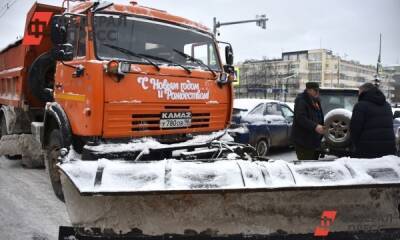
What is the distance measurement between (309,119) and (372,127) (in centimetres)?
104

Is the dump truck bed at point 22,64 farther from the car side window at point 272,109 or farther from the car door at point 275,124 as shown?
the car side window at point 272,109

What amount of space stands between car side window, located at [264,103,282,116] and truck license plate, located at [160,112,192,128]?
17.5 feet

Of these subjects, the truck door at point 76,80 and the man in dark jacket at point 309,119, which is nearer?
the truck door at point 76,80

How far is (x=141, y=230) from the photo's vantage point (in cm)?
326

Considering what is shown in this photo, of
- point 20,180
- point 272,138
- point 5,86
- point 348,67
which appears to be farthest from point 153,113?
point 348,67

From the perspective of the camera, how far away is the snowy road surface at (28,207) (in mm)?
4500

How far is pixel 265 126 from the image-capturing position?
10.1m

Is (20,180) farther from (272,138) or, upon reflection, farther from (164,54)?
(272,138)

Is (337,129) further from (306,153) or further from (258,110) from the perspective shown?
(258,110)

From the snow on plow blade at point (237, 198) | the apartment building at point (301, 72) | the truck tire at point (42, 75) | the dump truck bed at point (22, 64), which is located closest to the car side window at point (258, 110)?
the truck tire at point (42, 75)

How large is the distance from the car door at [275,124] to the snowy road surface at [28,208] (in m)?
5.34

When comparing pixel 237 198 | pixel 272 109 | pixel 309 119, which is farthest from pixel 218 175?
pixel 272 109

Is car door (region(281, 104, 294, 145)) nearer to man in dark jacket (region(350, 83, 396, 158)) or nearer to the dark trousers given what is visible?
the dark trousers

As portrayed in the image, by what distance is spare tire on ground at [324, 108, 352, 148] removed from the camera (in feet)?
20.3
